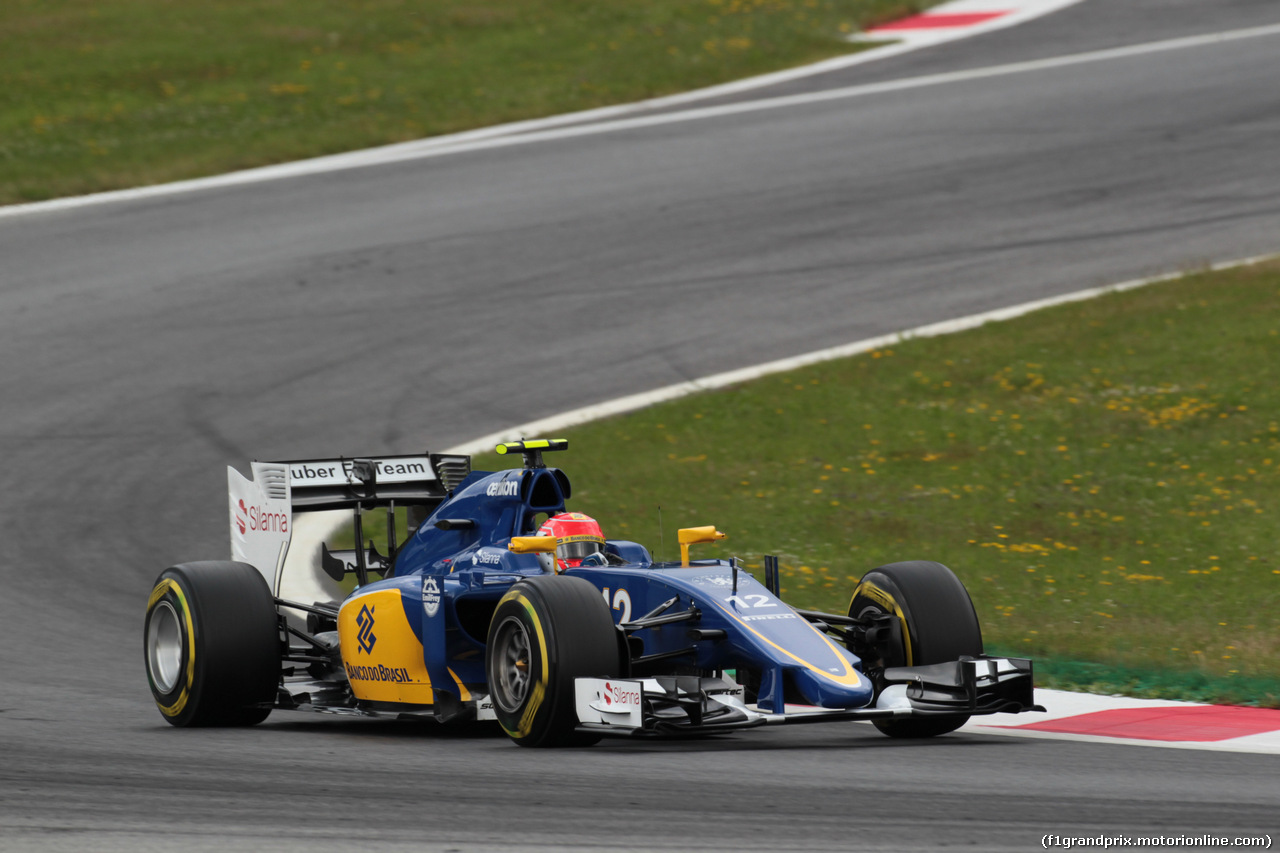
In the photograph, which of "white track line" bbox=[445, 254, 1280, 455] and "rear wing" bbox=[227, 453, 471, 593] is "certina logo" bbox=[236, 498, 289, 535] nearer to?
"rear wing" bbox=[227, 453, 471, 593]

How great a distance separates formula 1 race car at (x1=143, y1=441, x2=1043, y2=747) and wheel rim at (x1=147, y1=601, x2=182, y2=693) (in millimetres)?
11

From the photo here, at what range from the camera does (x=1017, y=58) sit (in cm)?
3278

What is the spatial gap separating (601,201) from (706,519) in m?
11.6

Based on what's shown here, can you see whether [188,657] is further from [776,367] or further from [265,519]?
[776,367]

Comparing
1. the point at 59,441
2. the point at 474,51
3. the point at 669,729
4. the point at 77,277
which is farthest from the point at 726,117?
the point at 669,729

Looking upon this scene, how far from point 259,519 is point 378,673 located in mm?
1623

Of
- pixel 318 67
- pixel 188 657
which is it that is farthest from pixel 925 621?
pixel 318 67

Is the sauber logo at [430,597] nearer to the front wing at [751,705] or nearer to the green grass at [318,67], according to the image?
the front wing at [751,705]

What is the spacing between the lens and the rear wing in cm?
1077

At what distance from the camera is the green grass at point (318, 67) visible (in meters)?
29.5

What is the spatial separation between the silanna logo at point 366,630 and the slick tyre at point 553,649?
4.59ft

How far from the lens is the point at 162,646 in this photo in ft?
33.4

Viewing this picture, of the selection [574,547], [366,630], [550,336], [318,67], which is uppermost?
[318,67]

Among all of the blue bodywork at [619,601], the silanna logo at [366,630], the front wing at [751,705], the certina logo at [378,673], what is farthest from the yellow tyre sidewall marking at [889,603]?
the silanna logo at [366,630]
